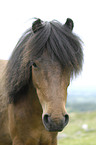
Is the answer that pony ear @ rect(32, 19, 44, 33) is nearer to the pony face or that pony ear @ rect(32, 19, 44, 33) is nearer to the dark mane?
the dark mane

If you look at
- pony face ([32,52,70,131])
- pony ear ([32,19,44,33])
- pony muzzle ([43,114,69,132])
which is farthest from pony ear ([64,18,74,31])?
pony muzzle ([43,114,69,132])

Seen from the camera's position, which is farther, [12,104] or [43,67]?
[12,104]

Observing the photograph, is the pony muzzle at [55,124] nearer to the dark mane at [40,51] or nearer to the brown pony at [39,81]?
the brown pony at [39,81]

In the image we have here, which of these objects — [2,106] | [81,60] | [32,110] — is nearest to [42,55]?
[81,60]

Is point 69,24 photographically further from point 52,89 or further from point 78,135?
point 78,135

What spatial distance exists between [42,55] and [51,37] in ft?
1.37

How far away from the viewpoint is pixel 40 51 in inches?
142

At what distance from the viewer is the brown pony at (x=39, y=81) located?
128 inches

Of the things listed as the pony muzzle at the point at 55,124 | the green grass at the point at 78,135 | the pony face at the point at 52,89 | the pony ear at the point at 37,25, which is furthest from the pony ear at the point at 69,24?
the green grass at the point at 78,135

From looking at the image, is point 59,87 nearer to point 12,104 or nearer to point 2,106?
point 12,104

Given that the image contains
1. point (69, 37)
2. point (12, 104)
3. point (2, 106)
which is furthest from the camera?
point (2, 106)

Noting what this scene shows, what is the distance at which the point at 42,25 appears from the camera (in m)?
3.92

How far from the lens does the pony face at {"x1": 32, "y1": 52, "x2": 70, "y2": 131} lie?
9.98 ft

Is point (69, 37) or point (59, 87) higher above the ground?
point (69, 37)
